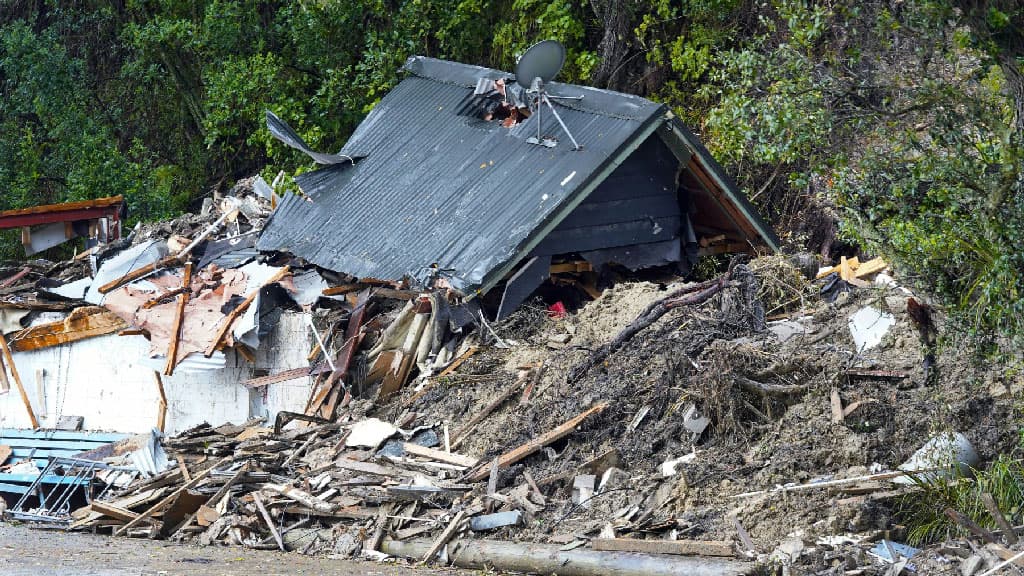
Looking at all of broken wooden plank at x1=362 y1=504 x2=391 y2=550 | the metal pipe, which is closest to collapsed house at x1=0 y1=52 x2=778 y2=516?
broken wooden plank at x1=362 y1=504 x2=391 y2=550

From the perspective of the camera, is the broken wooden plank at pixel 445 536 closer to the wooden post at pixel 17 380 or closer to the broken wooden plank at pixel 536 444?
the broken wooden plank at pixel 536 444

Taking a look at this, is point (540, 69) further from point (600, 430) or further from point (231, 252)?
point (600, 430)

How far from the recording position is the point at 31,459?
1576 cm

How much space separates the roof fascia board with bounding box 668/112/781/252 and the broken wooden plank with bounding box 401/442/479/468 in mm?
5406

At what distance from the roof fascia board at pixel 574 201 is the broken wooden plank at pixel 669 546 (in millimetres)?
4915

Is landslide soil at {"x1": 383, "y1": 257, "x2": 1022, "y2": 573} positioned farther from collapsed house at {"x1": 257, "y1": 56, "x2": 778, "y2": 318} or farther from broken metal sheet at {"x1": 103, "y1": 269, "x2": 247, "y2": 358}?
broken metal sheet at {"x1": 103, "y1": 269, "x2": 247, "y2": 358}

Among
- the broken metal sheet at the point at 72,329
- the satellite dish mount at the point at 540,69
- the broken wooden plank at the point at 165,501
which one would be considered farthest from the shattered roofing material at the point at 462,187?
the broken wooden plank at the point at 165,501

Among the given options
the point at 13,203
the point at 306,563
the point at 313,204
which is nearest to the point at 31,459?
the point at 313,204

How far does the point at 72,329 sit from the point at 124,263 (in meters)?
1.56

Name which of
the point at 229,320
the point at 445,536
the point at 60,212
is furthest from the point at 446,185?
the point at 60,212

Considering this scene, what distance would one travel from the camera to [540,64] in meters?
16.2

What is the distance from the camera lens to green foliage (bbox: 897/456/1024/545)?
8602 millimetres

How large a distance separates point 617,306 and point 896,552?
5.31 meters

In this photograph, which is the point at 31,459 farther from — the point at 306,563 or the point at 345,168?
the point at 306,563
